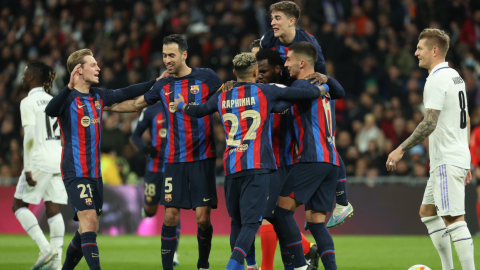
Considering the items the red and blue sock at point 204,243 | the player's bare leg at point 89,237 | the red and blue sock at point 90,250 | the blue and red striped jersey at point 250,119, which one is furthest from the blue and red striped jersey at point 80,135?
the blue and red striped jersey at point 250,119

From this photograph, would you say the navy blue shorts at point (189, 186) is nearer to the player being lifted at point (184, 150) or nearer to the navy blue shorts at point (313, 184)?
the player being lifted at point (184, 150)

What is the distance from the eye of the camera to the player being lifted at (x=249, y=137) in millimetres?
5672

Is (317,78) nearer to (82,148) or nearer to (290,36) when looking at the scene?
(290,36)

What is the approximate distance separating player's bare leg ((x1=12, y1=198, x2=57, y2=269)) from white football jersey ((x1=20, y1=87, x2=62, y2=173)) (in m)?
0.58

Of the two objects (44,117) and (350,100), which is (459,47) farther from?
(44,117)

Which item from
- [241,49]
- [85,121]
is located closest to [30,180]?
[85,121]

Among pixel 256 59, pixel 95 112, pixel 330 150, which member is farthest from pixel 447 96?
pixel 95 112

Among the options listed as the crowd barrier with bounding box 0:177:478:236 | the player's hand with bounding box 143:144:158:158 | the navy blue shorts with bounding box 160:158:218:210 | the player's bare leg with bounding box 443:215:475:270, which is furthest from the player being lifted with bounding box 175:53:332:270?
the crowd barrier with bounding box 0:177:478:236

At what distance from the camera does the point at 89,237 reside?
5941 millimetres

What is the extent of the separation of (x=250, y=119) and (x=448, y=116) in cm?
184

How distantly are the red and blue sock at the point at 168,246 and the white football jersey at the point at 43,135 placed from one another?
241 centimetres

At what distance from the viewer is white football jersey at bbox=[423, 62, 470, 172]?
18.8ft

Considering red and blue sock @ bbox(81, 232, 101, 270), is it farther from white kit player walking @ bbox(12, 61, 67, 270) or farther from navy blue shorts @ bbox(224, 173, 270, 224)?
white kit player walking @ bbox(12, 61, 67, 270)

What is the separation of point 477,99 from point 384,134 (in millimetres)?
2345
